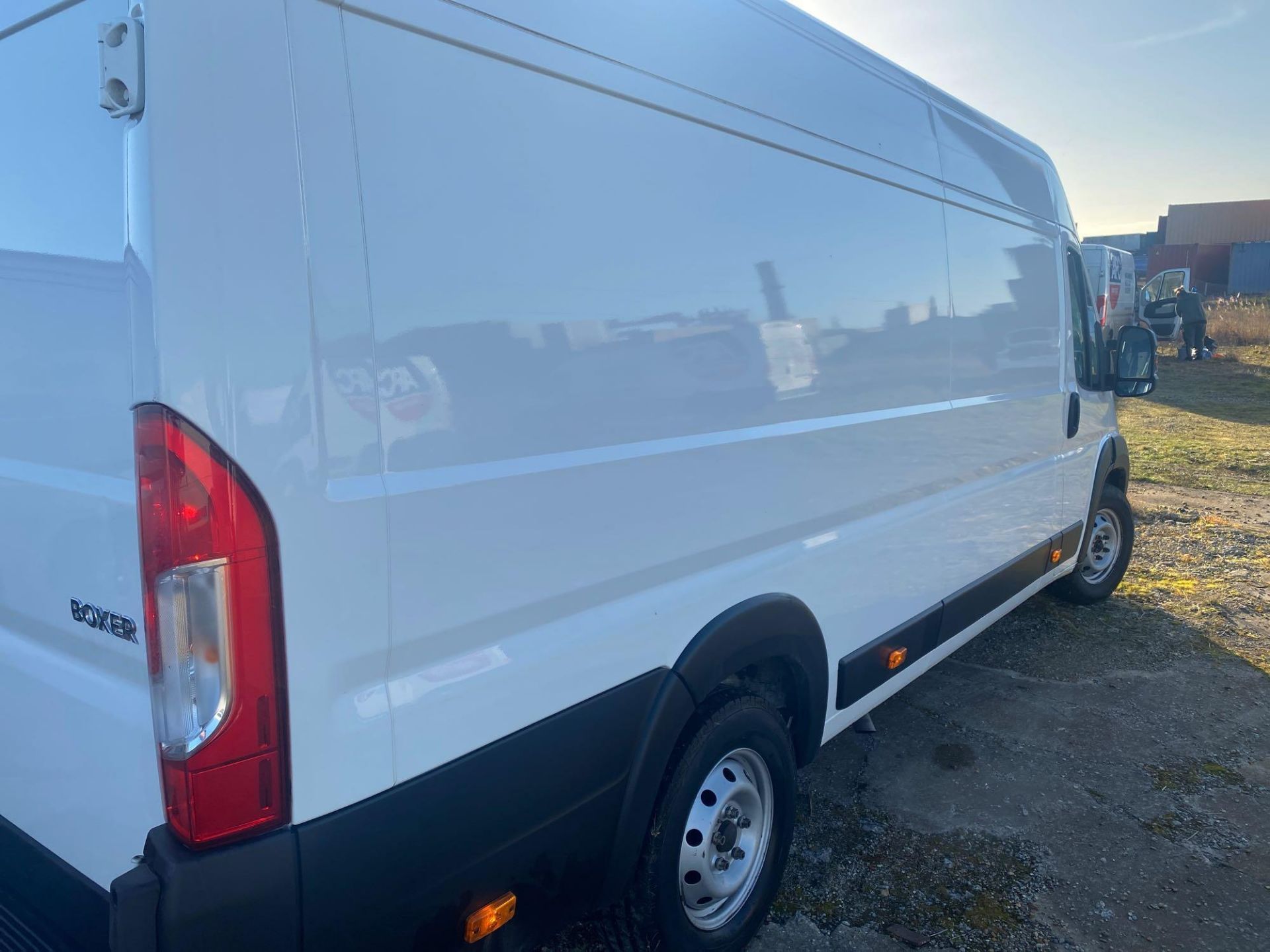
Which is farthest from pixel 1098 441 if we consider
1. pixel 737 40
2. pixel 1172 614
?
pixel 737 40

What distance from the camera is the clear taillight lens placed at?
128 cm

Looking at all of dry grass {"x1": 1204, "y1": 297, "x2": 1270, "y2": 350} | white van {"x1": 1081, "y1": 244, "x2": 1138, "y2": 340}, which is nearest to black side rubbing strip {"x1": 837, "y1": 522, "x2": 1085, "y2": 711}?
white van {"x1": 1081, "y1": 244, "x2": 1138, "y2": 340}

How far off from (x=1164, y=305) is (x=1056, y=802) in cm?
1740

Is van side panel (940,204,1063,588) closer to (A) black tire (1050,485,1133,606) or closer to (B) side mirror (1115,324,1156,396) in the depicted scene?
(B) side mirror (1115,324,1156,396)

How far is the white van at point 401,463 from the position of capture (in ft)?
4.18

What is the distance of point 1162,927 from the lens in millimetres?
2607

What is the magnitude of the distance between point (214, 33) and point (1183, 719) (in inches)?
173

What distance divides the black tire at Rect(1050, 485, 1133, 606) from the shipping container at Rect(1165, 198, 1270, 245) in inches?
1577

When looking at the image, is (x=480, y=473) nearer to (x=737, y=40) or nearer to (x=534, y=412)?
(x=534, y=412)

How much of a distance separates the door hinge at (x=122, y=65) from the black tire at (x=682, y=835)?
5.66 feet

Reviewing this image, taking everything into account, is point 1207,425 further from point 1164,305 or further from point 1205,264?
point 1205,264

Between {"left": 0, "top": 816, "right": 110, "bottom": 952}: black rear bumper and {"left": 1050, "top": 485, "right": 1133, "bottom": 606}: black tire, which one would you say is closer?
{"left": 0, "top": 816, "right": 110, "bottom": 952}: black rear bumper

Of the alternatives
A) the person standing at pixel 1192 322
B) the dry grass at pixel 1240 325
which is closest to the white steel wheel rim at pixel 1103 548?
the person standing at pixel 1192 322

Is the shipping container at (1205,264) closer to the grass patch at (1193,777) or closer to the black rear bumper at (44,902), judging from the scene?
the grass patch at (1193,777)
